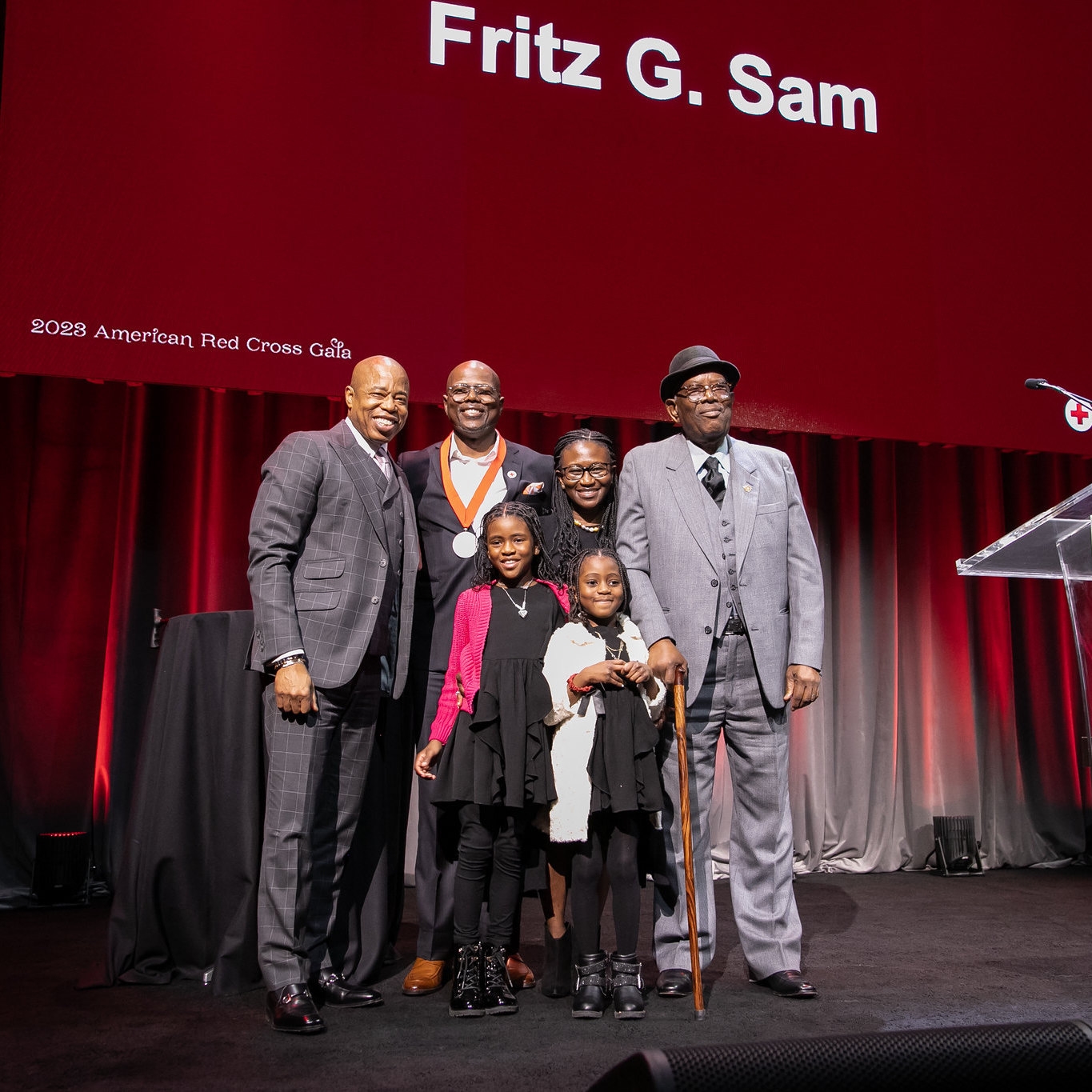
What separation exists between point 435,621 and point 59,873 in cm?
234

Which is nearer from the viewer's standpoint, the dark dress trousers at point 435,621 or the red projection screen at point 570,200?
the dark dress trousers at point 435,621

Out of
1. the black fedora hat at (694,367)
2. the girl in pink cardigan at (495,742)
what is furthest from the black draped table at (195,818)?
the black fedora hat at (694,367)

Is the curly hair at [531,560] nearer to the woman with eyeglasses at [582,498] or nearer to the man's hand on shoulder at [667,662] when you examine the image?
the woman with eyeglasses at [582,498]

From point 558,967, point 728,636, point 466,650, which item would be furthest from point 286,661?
point 728,636

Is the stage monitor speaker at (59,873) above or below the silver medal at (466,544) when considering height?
below

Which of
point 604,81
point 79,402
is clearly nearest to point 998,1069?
point 604,81

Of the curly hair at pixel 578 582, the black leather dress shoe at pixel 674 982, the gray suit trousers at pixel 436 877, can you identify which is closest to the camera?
the black leather dress shoe at pixel 674 982

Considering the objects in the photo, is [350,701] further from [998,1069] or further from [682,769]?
[998,1069]

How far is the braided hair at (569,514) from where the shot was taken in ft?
9.41

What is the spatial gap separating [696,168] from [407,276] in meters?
1.40

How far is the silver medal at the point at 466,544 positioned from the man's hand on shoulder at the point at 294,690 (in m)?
0.61

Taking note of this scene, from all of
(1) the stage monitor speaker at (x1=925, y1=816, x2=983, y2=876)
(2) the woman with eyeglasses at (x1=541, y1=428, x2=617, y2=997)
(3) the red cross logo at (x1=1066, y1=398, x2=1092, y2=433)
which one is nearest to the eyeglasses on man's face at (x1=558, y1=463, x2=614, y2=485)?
(2) the woman with eyeglasses at (x1=541, y1=428, x2=617, y2=997)

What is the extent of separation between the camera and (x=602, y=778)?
2516 millimetres

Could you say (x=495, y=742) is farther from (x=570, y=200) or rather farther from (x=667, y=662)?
(x=570, y=200)
